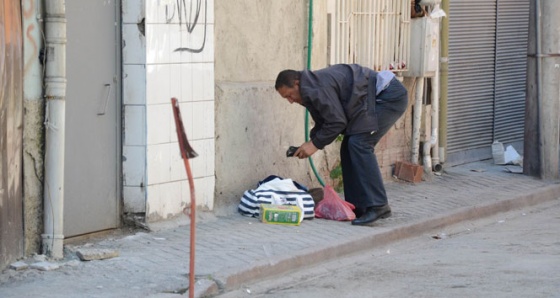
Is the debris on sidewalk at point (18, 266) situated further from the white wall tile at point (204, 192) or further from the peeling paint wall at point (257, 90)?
the peeling paint wall at point (257, 90)

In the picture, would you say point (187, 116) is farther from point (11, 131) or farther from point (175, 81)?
point (11, 131)

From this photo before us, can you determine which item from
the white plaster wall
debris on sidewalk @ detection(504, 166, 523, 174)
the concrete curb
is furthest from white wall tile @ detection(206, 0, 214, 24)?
debris on sidewalk @ detection(504, 166, 523, 174)

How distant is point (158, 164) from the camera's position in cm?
913

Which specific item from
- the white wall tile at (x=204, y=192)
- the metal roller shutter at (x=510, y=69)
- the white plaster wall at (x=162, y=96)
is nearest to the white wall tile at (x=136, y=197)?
the white plaster wall at (x=162, y=96)

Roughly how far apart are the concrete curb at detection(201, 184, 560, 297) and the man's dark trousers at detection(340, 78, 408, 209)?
401 millimetres

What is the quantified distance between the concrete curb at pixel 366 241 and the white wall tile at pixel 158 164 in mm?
1446

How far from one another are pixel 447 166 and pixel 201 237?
5.28m

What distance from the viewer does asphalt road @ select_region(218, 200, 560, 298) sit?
760 cm

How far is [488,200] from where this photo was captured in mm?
11422

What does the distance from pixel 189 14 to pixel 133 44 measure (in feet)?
2.34

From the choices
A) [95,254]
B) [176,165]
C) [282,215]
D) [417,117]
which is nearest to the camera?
[95,254]

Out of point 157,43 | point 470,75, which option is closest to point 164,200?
point 157,43

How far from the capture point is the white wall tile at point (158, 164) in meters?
9.03

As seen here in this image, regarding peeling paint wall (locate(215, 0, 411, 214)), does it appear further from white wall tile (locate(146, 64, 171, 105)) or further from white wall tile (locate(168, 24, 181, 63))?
white wall tile (locate(146, 64, 171, 105))
